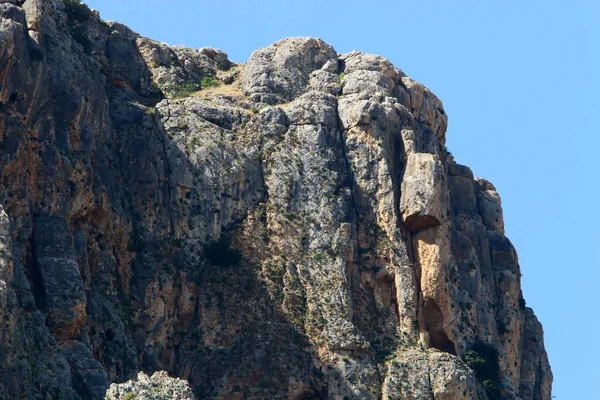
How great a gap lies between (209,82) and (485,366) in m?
33.9

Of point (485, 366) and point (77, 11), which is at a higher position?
point (77, 11)

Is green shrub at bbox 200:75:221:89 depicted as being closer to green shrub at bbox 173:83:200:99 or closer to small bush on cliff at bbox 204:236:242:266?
green shrub at bbox 173:83:200:99

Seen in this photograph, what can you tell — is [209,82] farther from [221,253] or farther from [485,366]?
[485,366]

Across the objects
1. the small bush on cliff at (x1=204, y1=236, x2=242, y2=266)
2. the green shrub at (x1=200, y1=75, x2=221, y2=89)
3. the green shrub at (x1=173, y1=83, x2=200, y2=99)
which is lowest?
the small bush on cliff at (x1=204, y1=236, x2=242, y2=266)

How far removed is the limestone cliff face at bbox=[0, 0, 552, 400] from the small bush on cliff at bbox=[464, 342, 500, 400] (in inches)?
8.5

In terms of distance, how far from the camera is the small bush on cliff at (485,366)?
135 m

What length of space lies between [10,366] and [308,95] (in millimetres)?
47407

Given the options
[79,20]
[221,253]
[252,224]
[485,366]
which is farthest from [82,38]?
[485,366]

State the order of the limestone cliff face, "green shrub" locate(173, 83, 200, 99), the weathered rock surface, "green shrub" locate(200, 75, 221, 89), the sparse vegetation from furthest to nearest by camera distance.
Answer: "green shrub" locate(200, 75, 221, 89)
"green shrub" locate(173, 83, 200, 99)
the sparse vegetation
the limestone cliff face
the weathered rock surface

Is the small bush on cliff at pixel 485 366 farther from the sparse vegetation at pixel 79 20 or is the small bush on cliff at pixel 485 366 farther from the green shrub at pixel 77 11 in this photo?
the green shrub at pixel 77 11

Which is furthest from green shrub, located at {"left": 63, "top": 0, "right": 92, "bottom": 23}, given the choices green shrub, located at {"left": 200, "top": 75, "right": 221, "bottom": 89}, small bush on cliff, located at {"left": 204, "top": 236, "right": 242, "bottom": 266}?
small bush on cliff, located at {"left": 204, "top": 236, "right": 242, "bottom": 266}

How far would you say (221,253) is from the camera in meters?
134

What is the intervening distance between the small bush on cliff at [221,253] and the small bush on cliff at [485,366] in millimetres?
19137

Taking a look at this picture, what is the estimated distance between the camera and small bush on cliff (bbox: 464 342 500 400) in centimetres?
13512
